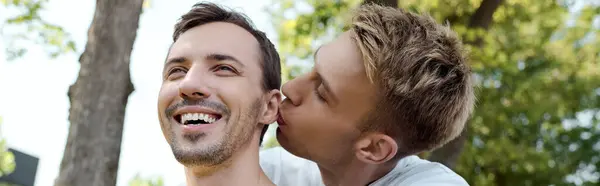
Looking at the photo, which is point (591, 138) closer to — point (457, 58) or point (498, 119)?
point (498, 119)

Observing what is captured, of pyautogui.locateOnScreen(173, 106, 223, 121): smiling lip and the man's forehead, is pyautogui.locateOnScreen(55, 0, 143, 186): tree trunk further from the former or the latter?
pyautogui.locateOnScreen(173, 106, 223, 121): smiling lip

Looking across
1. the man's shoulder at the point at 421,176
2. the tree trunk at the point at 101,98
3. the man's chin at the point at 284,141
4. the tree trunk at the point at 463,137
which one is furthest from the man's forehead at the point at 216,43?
the tree trunk at the point at 463,137

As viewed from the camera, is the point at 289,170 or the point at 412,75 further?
the point at 289,170

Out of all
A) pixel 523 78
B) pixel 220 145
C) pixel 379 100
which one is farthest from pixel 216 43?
pixel 523 78

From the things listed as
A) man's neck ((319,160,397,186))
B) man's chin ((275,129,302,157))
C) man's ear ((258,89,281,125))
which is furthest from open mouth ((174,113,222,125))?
man's neck ((319,160,397,186))

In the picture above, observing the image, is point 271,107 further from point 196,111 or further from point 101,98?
point 101,98

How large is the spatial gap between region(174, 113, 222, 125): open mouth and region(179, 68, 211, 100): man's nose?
8cm

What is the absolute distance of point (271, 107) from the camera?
347cm

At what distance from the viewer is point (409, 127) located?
133 inches

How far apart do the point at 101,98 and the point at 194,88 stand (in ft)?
11.2

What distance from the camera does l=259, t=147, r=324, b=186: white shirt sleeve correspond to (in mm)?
4164

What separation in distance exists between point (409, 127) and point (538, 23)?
42.1 ft

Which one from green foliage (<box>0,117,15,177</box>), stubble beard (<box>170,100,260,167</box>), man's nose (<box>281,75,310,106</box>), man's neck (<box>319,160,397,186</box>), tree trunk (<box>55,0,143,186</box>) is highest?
green foliage (<box>0,117,15,177</box>)

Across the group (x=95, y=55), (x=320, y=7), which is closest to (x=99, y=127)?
(x=95, y=55)
